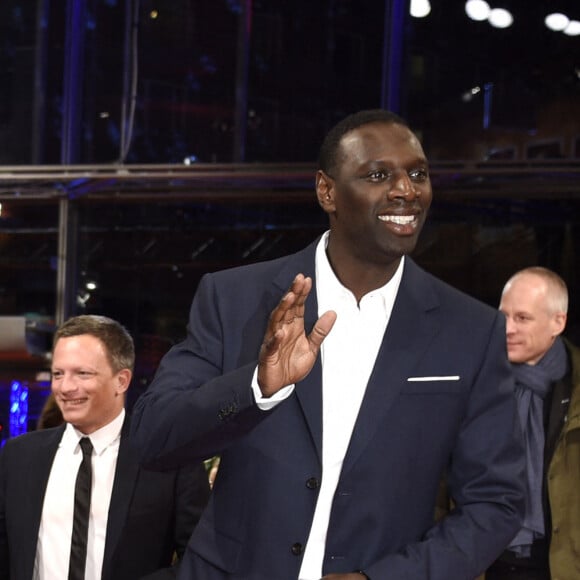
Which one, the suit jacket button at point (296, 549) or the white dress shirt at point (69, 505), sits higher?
the suit jacket button at point (296, 549)

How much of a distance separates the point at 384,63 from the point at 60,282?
2016mm

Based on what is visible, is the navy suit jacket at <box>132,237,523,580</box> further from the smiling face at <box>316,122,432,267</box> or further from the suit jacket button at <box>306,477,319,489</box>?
the smiling face at <box>316,122,432,267</box>

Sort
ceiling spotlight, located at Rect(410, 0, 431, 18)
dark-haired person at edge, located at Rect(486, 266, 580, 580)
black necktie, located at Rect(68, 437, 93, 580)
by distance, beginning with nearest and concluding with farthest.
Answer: black necktie, located at Rect(68, 437, 93, 580) < dark-haired person at edge, located at Rect(486, 266, 580, 580) < ceiling spotlight, located at Rect(410, 0, 431, 18)

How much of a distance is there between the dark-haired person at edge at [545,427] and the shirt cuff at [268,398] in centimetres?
187

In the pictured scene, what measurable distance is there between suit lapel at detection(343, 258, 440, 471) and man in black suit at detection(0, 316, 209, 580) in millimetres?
1157

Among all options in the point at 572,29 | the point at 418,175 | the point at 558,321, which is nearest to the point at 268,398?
the point at 418,175

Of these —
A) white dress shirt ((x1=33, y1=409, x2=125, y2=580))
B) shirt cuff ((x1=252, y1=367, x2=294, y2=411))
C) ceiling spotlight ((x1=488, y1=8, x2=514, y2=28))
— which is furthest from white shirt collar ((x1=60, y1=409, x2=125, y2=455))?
ceiling spotlight ((x1=488, y1=8, x2=514, y2=28))

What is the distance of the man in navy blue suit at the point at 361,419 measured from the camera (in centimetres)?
170

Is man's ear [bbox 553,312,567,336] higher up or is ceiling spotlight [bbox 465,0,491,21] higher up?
ceiling spotlight [bbox 465,0,491,21]

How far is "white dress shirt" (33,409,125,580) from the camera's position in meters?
2.77

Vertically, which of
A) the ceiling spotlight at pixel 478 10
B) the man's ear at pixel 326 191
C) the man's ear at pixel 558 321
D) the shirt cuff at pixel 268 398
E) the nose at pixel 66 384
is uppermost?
the ceiling spotlight at pixel 478 10

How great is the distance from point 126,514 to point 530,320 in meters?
1.53

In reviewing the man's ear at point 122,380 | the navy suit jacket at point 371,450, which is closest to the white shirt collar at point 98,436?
the man's ear at point 122,380

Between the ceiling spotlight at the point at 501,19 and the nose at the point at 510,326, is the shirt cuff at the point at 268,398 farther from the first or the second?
the ceiling spotlight at the point at 501,19
